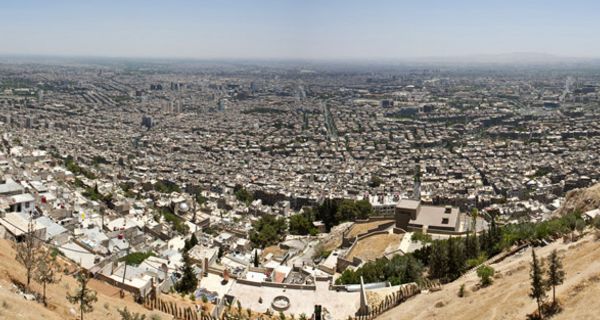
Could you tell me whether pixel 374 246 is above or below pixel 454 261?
below

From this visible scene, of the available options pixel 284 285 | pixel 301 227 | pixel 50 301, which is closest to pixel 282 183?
pixel 301 227

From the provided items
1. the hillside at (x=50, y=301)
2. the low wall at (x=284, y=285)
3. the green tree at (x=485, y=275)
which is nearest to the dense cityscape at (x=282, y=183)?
the low wall at (x=284, y=285)

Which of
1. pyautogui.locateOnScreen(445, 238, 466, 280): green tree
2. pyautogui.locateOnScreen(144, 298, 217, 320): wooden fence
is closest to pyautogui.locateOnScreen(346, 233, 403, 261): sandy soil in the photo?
pyautogui.locateOnScreen(445, 238, 466, 280): green tree

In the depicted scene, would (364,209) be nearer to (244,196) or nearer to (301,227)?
(301,227)

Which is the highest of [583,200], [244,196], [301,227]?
[583,200]

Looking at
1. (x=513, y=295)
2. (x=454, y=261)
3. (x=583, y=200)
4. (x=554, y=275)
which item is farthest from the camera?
(x=583, y=200)

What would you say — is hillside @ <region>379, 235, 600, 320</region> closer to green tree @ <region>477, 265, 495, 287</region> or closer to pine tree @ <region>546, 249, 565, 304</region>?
green tree @ <region>477, 265, 495, 287</region>
